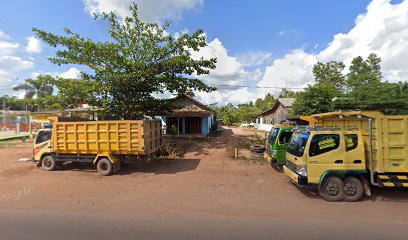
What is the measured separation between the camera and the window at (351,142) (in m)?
5.89

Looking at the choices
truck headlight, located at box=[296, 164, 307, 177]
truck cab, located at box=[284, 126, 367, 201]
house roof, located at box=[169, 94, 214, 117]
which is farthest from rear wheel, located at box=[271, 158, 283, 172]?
house roof, located at box=[169, 94, 214, 117]

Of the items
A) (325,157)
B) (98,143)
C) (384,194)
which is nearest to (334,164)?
(325,157)

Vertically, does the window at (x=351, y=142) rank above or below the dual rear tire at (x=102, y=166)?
above

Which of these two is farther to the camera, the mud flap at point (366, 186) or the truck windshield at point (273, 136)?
the truck windshield at point (273, 136)

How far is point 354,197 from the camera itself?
225 inches

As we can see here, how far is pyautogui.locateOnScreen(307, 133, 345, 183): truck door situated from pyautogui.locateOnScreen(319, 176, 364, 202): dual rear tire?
0.31m

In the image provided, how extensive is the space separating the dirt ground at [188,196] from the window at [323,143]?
4.55 ft

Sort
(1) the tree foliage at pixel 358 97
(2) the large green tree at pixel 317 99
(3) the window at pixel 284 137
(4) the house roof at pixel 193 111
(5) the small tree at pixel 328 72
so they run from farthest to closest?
(5) the small tree at pixel 328 72 → (4) the house roof at pixel 193 111 → (2) the large green tree at pixel 317 99 → (1) the tree foliage at pixel 358 97 → (3) the window at pixel 284 137

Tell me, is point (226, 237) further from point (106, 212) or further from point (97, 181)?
point (97, 181)

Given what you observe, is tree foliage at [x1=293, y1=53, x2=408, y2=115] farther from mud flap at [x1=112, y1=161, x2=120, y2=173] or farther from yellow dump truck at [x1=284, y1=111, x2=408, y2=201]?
mud flap at [x1=112, y1=161, x2=120, y2=173]

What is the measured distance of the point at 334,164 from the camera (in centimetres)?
581

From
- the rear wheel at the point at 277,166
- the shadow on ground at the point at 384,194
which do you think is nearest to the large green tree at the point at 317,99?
the rear wheel at the point at 277,166

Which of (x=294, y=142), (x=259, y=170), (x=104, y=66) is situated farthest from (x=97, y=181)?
(x=104, y=66)

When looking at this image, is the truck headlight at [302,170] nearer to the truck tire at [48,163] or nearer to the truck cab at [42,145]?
the truck tire at [48,163]
